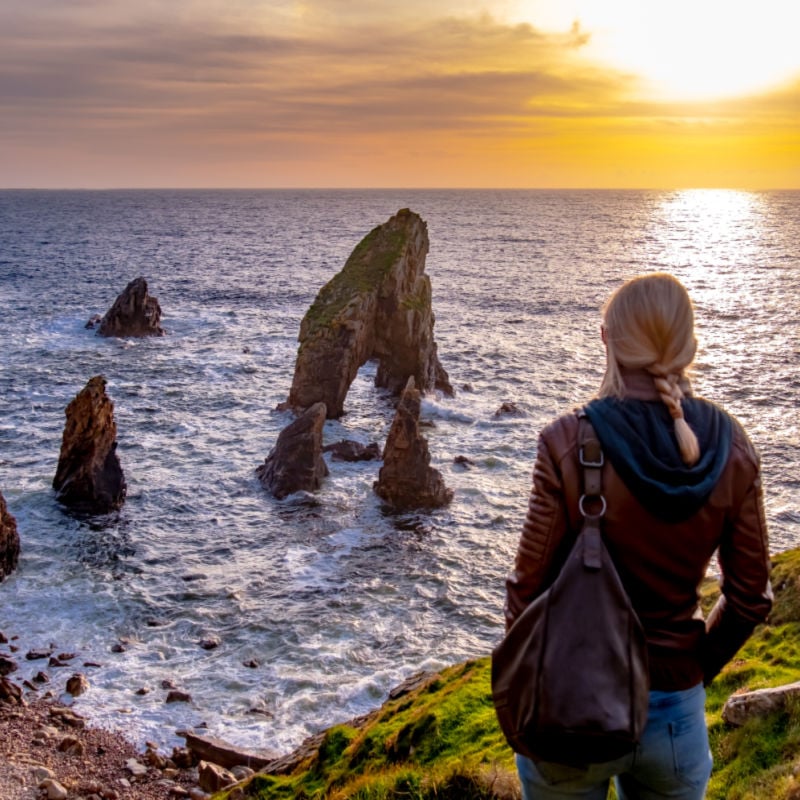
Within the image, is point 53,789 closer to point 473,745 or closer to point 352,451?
point 473,745

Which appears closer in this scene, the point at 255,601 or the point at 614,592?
the point at 614,592

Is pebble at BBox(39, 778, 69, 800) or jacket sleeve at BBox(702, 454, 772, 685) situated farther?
pebble at BBox(39, 778, 69, 800)

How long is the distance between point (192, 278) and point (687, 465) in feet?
331

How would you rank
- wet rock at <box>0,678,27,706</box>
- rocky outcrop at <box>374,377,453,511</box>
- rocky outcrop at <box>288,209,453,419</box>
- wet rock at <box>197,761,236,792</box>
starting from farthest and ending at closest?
1. rocky outcrop at <box>288,209,453,419</box>
2. rocky outcrop at <box>374,377,453,511</box>
3. wet rock at <box>0,678,27,706</box>
4. wet rock at <box>197,761,236,792</box>

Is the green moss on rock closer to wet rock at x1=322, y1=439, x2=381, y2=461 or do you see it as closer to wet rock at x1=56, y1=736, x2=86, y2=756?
wet rock at x1=322, y1=439, x2=381, y2=461

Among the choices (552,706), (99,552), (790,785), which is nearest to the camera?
(552,706)

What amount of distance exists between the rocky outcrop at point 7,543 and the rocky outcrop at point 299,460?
386 inches

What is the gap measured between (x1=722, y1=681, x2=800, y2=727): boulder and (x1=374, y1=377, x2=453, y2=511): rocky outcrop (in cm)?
2312

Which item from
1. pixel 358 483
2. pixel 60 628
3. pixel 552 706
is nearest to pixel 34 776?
pixel 60 628

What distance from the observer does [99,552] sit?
92.1 ft

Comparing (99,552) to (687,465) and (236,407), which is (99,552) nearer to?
(236,407)

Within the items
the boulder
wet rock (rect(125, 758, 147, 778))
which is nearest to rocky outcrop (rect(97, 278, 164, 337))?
wet rock (rect(125, 758, 147, 778))

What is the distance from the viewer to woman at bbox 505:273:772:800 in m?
4.10

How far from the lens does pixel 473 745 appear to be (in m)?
9.73
